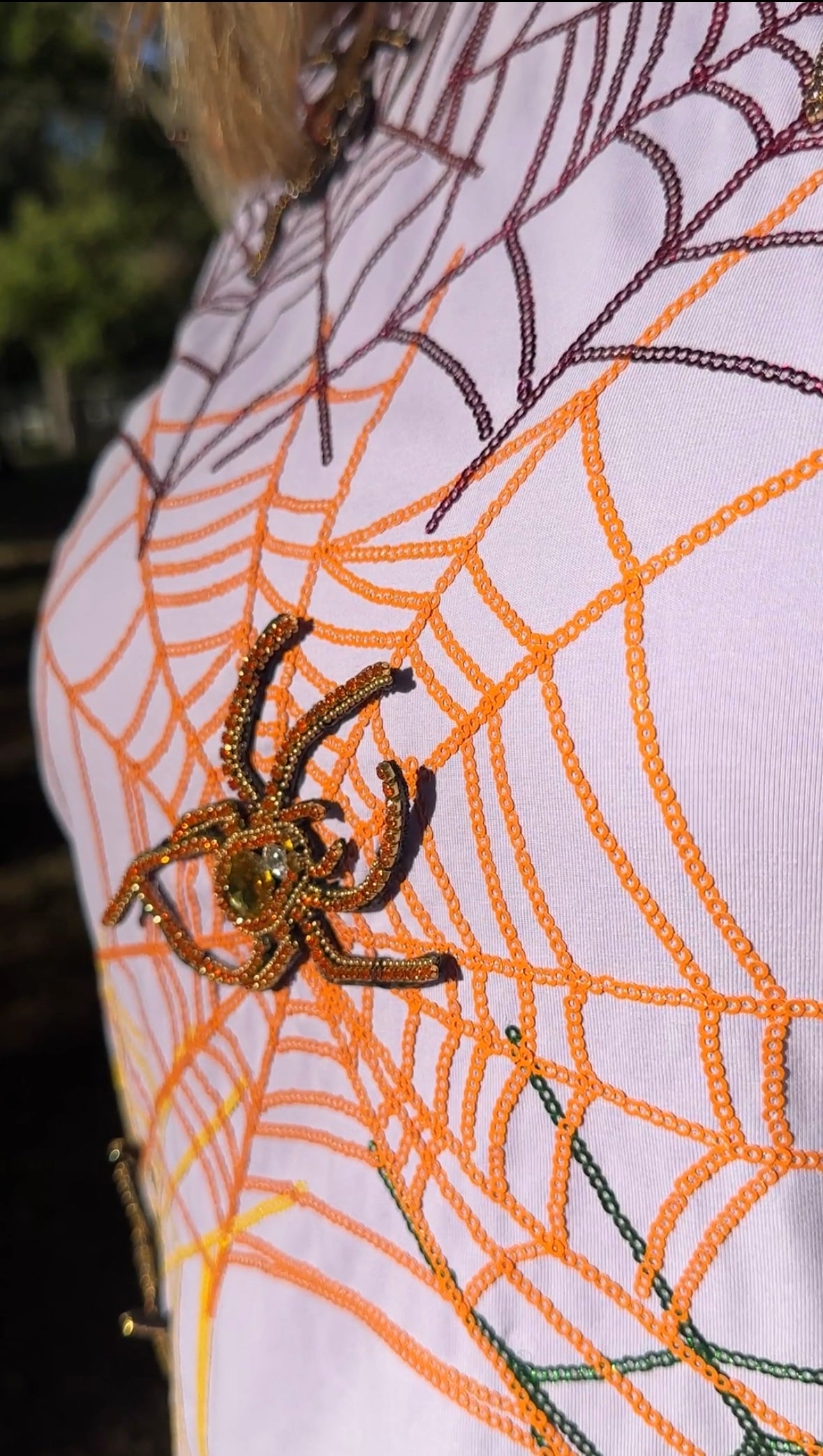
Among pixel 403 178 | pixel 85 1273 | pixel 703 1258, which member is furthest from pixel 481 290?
pixel 85 1273

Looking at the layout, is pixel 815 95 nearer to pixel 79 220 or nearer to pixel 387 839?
pixel 387 839

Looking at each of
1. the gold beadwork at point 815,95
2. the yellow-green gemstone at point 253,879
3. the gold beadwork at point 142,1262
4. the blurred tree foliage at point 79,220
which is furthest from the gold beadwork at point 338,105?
the blurred tree foliage at point 79,220

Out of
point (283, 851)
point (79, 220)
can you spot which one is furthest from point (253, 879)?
point (79, 220)

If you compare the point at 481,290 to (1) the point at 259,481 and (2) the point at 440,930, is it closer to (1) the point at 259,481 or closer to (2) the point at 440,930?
(1) the point at 259,481

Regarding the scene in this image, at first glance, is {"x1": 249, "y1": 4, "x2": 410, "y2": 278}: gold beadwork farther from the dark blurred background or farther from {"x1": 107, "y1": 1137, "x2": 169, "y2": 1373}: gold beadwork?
{"x1": 107, "y1": 1137, "x2": 169, "y2": 1373}: gold beadwork

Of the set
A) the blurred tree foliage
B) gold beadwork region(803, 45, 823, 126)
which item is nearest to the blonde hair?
gold beadwork region(803, 45, 823, 126)

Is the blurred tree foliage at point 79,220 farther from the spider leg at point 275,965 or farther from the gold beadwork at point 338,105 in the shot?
the spider leg at point 275,965

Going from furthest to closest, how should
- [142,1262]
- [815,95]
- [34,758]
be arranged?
1. [34,758]
2. [142,1262]
3. [815,95]
